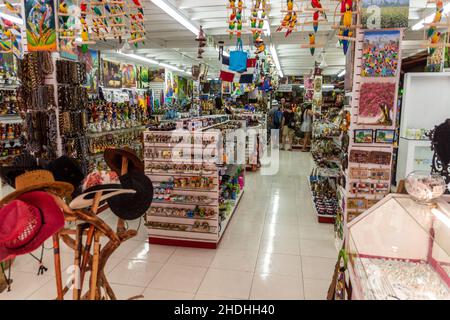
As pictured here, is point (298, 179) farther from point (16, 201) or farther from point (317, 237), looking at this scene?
A: point (16, 201)

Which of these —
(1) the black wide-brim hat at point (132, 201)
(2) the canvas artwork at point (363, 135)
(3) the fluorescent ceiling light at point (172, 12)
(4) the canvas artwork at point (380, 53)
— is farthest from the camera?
(3) the fluorescent ceiling light at point (172, 12)

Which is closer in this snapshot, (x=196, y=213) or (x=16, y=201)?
(x=16, y=201)

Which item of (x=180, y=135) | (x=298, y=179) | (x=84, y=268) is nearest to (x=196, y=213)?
(x=180, y=135)

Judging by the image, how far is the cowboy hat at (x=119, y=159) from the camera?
2059mm

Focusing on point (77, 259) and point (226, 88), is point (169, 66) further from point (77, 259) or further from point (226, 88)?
point (77, 259)

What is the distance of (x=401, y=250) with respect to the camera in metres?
2.22

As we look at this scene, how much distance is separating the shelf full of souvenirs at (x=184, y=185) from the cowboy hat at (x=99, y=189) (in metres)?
2.12

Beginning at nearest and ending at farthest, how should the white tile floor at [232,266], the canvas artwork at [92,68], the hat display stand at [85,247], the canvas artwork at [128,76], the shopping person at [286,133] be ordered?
1. the hat display stand at [85,247]
2. the white tile floor at [232,266]
3. the canvas artwork at [92,68]
4. the canvas artwork at [128,76]
5. the shopping person at [286,133]

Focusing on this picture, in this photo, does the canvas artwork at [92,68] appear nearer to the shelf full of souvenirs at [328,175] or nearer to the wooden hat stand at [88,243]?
the shelf full of souvenirs at [328,175]

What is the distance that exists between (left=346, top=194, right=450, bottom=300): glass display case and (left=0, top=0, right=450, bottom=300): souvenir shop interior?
1 centimetres

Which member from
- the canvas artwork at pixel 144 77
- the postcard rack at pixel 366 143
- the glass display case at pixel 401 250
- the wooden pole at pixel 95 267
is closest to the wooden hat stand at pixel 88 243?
the wooden pole at pixel 95 267
